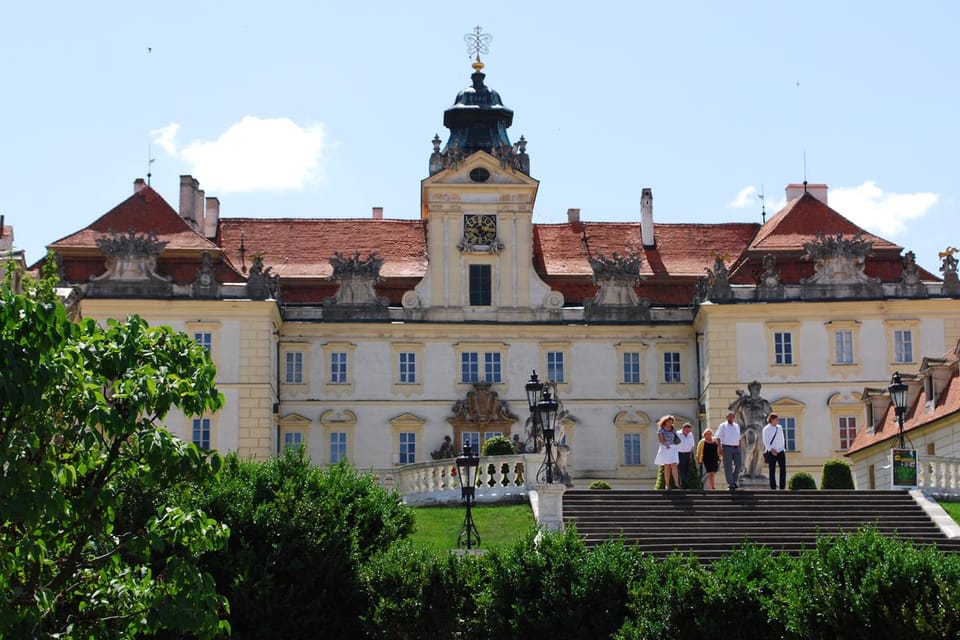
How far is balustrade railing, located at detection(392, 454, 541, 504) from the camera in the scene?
39.9m

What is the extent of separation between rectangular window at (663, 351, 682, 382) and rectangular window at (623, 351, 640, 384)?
0.98 m

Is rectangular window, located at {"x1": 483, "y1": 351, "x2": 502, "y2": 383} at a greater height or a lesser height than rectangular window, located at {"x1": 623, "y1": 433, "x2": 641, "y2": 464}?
greater

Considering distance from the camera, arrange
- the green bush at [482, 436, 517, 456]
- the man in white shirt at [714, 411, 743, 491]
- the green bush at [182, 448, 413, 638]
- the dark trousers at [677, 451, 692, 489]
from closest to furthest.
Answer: the green bush at [182, 448, 413, 638] → the man in white shirt at [714, 411, 743, 491] → the dark trousers at [677, 451, 692, 489] → the green bush at [482, 436, 517, 456]

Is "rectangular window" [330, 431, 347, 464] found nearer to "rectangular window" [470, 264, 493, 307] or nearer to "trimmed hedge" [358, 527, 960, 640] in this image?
"rectangular window" [470, 264, 493, 307]

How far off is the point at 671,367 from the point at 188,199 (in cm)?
1970

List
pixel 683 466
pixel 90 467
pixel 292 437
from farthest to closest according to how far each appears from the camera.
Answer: pixel 292 437 < pixel 683 466 < pixel 90 467

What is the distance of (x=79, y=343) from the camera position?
20.9 metres

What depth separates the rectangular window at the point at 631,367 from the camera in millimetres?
63938

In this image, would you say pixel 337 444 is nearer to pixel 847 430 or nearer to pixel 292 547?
pixel 847 430

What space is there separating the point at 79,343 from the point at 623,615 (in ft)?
38.6

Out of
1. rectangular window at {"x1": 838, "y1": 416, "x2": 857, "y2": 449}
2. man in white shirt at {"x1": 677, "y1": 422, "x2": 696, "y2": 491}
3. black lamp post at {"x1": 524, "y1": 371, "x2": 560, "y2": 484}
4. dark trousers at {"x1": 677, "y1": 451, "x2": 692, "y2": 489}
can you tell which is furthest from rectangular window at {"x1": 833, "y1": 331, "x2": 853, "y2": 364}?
black lamp post at {"x1": 524, "y1": 371, "x2": 560, "y2": 484}

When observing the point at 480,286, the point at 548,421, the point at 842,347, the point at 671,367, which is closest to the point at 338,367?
the point at 480,286

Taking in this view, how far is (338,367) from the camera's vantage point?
207 ft

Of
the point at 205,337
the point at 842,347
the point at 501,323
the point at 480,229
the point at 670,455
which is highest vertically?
the point at 480,229
